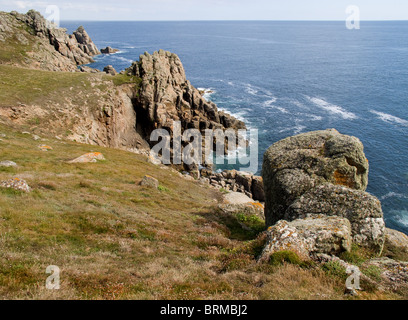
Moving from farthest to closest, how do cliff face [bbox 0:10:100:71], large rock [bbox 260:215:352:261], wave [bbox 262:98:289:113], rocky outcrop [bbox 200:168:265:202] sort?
1. wave [bbox 262:98:289:113]
2. cliff face [bbox 0:10:100:71]
3. rocky outcrop [bbox 200:168:265:202]
4. large rock [bbox 260:215:352:261]

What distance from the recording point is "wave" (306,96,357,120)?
90.1 m

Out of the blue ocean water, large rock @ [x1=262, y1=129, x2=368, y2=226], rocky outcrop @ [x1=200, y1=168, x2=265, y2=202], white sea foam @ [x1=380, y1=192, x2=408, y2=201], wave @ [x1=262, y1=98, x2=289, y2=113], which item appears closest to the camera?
large rock @ [x1=262, y1=129, x2=368, y2=226]

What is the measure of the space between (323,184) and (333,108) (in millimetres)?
90739

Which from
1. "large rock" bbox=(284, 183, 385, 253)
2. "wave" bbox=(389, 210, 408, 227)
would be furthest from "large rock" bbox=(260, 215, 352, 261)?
"wave" bbox=(389, 210, 408, 227)

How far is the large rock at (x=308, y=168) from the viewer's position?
19.9 metres

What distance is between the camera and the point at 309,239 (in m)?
13.1

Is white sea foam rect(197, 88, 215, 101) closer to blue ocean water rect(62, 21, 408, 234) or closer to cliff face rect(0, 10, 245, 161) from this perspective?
blue ocean water rect(62, 21, 408, 234)

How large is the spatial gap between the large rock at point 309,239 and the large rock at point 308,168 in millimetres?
5540

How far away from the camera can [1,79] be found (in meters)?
58.1

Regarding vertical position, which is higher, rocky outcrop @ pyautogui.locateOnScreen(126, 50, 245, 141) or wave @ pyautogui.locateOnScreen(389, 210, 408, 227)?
rocky outcrop @ pyautogui.locateOnScreen(126, 50, 245, 141)

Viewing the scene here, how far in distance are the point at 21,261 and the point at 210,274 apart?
25.6ft

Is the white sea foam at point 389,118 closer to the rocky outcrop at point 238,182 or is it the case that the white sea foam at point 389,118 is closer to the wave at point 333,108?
the wave at point 333,108

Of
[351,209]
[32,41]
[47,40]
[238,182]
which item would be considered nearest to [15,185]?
[351,209]

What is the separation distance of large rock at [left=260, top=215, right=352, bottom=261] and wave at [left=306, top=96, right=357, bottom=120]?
8692 cm
